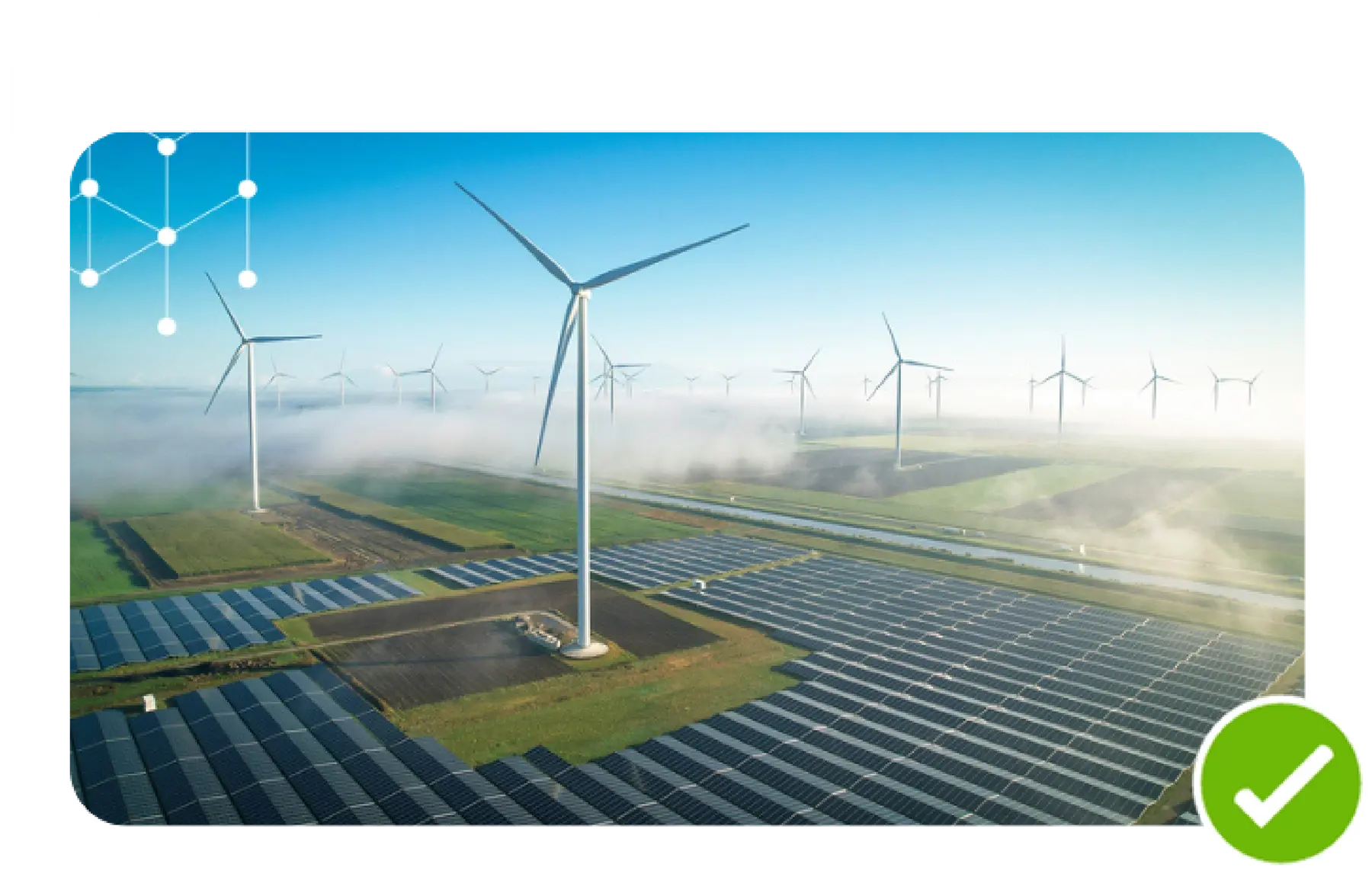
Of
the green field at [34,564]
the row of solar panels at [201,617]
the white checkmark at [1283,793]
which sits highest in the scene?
the green field at [34,564]

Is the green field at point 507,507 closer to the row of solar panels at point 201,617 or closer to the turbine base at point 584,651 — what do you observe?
the row of solar panels at point 201,617

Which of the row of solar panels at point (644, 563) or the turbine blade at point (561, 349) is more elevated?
the turbine blade at point (561, 349)

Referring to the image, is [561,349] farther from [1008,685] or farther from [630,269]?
[1008,685]

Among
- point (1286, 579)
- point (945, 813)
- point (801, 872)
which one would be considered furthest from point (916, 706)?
point (1286, 579)

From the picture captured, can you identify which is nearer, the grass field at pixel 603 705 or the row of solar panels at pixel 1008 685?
the row of solar panels at pixel 1008 685

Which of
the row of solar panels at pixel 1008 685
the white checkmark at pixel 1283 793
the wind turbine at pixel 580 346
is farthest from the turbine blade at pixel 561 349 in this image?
the white checkmark at pixel 1283 793

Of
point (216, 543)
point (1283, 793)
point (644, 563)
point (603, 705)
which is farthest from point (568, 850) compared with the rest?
point (216, 543)
